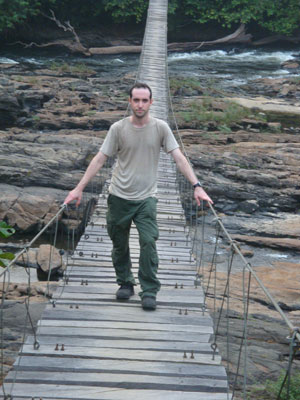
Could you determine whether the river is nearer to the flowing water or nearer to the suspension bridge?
the flowing water

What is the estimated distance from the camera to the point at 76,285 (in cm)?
415

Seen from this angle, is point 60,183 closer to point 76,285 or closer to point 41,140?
point 41,140

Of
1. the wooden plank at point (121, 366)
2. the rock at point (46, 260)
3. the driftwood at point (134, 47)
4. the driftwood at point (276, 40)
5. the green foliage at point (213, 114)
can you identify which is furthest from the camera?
the driftwood at point (276, 40)

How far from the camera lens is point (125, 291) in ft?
12.5

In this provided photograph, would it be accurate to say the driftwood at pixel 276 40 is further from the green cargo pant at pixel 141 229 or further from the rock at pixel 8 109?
the green cargo pant at pixel 141 229

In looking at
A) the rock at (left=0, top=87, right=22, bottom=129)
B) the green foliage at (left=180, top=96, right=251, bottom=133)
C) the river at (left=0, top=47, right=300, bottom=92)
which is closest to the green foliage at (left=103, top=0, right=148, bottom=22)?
the river at (left=0, top=47, right=300, bottom=92)

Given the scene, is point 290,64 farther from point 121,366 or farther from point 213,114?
point 121,366

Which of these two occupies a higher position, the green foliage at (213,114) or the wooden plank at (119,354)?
the green foliage at (213,114)

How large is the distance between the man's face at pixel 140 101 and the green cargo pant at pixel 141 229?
1.54 ft

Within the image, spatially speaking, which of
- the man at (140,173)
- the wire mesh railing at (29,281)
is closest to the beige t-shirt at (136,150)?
the man at (140,173)

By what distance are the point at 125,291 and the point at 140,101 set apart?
112 centimetres

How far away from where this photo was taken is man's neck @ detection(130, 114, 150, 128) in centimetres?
349

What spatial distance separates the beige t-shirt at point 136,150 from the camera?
3490mm

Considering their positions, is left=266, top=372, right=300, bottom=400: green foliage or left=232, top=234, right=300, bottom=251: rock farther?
left=232, top=234, right=300, bottom=251: rock
